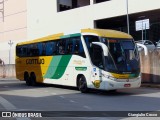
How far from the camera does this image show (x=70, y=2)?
A: 52156 mm

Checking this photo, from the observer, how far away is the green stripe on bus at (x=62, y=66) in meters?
21.7

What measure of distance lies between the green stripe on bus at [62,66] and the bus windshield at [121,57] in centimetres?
→ 334

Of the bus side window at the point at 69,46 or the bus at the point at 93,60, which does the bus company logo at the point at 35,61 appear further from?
the bus side window at the point at 69,46

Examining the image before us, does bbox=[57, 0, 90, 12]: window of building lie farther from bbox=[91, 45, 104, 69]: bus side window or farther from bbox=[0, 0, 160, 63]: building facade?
bbox=[91, 45, 104, 69]: bus side window

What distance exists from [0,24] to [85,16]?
840 inches

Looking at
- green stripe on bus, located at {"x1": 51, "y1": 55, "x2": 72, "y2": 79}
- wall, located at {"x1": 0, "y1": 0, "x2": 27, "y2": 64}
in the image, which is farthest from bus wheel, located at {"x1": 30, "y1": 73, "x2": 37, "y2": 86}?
wall, located at {"x1": 0, "y1": 0, "x2": 27, "y2": 64}

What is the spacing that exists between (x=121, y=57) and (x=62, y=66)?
15.7 feet

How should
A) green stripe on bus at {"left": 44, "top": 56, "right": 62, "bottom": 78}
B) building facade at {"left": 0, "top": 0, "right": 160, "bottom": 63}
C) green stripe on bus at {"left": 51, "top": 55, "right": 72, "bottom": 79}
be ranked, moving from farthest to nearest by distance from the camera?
building facade at {"left": 0, "top": 0, "right": 160, "bottom": 63} → green stripe on bus at {"left": 44, "top": 56, "right": 62, "bottom": 78} → green stripe on bus at {"left": 51, "top": 55, "right": 72, "bottom": 79}

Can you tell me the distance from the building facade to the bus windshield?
20.5m

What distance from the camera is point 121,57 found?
18703mm

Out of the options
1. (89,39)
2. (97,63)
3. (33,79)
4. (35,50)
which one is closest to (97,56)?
(97,63)

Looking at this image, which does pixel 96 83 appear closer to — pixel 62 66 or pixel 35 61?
pixel 62 66

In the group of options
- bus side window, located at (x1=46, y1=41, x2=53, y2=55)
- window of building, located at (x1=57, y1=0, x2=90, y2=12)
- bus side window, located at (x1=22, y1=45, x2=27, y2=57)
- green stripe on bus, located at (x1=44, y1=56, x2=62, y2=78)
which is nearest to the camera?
green stripe on bus, located at (x1=44, y1=56, x2=62, y2=78)

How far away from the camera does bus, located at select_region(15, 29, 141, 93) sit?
1842 centimetres
